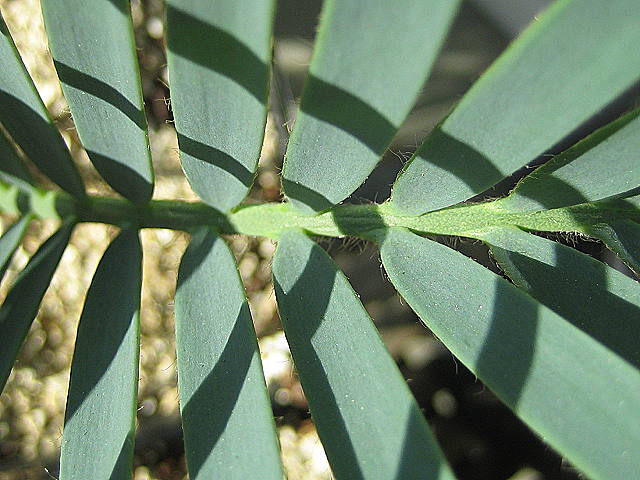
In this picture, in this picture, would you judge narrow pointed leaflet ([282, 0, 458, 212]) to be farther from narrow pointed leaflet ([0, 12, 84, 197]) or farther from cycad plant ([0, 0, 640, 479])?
narrow pointed leaflet ([0, 12, 84, 197])

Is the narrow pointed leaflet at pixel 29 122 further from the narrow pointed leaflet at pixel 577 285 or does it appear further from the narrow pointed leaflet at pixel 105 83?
the narrow pointed leaflet at pixel 577 285

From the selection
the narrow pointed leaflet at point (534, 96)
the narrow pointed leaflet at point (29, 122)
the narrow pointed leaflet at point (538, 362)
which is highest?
the narrow pointed leaflet at point (29, 122)

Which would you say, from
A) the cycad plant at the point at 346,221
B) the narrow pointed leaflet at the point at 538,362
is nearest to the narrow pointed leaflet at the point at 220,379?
the cycad plant at the point at 346,221

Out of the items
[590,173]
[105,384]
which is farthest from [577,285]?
[105,384]

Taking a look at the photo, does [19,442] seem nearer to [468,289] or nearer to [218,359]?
[218,359]

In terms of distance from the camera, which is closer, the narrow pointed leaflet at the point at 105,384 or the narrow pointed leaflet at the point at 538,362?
the narrow pointed leaflet at the point at 538,362

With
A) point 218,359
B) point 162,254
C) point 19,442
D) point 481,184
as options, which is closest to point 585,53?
point 481,184

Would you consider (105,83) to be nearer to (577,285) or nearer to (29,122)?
(29,122)
